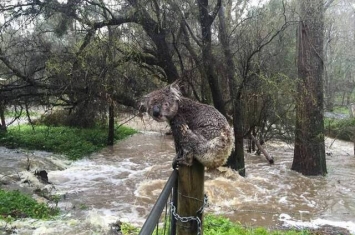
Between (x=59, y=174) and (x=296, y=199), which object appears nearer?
(x=296, y=199)

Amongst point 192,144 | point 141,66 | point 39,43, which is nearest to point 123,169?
point 141,66

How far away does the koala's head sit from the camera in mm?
2385

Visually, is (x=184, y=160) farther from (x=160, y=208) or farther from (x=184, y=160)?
(x=160, y=208)

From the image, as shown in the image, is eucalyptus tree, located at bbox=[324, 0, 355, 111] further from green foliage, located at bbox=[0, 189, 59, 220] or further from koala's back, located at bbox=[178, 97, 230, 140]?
koala's back, located at bbox=[178, 97, 230, 140]

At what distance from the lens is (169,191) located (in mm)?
2174

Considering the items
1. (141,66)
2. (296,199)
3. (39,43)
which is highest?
(39,43)

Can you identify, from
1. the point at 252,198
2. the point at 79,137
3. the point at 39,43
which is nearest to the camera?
the point at 252,198

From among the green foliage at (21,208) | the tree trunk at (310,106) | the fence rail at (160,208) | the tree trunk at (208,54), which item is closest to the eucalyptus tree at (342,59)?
the tree trunk at (310,106)

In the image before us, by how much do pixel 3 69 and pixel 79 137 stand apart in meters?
5.85

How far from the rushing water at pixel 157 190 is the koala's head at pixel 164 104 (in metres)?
4.23

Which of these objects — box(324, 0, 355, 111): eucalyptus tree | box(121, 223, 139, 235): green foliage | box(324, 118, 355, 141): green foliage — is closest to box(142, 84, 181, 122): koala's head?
box(121, 223, 139, 235): green foliage

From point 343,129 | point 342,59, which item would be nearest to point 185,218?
point 343,129

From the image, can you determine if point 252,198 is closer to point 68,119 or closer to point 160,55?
point 160,55

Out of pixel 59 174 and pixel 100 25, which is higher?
pixel 100 25
